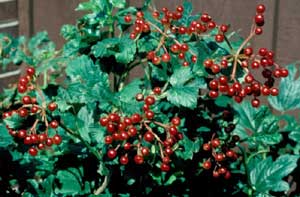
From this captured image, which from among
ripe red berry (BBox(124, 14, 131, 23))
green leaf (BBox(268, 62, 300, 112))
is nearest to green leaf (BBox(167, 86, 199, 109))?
ripe red berry (BBox(124, 14, 131, 23))

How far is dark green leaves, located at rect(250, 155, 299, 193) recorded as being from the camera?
2.22 m

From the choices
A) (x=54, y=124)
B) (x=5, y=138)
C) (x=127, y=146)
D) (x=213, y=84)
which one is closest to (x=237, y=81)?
(x=213, y=84)

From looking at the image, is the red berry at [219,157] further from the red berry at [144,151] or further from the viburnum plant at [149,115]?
the red berry at [144,151]

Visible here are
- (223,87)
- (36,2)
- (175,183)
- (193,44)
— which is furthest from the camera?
(36,2)

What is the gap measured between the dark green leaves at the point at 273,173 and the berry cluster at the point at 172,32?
0.40 metres

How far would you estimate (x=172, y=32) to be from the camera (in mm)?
2061

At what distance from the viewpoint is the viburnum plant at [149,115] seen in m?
1.87

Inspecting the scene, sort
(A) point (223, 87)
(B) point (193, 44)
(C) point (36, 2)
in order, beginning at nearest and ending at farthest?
(A) point (223, 87) → (B) point (193, 44) → (C) point (36, 2)

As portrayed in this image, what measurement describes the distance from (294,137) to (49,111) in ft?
2.76

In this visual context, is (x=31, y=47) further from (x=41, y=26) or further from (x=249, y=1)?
(x=41, y=26)

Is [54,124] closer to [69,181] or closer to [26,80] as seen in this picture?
[26,80]

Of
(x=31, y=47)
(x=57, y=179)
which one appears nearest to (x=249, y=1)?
(x=31, y=47)

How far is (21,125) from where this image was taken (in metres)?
1.94

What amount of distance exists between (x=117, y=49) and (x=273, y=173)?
0.56m
